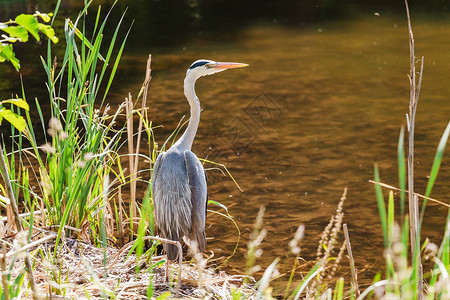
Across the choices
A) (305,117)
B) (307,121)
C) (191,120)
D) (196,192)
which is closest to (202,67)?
(191,120)

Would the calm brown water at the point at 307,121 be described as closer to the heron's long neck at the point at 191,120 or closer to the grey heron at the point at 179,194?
the grey heron at the point at 179,194

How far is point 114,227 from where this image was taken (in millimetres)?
3852

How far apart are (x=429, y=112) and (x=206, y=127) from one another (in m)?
2.19

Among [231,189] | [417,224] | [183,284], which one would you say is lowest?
[231,189]

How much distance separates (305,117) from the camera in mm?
6453

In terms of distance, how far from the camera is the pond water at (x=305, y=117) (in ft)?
14.4

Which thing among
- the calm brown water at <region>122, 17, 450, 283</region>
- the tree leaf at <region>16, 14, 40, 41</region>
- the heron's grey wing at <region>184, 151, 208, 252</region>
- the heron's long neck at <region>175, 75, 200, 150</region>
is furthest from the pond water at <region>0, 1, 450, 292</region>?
the tree leaf at <region>16, 14, 40, 41</region>

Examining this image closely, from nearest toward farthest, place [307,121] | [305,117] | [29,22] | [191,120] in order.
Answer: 1. [29,22]
2. [191,120]
3. [307,121]
4. [305,117]

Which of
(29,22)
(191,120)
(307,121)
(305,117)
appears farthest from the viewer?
(305,117)

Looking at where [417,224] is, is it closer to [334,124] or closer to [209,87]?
[334,124]

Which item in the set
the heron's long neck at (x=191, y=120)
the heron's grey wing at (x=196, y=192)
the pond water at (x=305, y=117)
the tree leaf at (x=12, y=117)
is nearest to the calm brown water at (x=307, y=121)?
the pond water at (x=305, y=117)

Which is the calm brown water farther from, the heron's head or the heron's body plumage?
the heron's head

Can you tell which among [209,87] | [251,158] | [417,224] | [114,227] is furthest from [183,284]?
[209,87]

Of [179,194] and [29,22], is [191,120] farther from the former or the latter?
[29,22]
